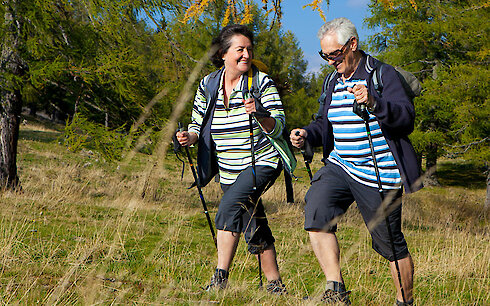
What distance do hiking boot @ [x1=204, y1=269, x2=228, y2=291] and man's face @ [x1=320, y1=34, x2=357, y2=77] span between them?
1641mm

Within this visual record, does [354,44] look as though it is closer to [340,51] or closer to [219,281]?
[340,51]

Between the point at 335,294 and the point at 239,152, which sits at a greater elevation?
the point at 239,152

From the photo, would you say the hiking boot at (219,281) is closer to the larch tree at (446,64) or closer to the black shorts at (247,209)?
the black shorts at (247,209)

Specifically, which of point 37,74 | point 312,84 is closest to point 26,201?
point 37,74

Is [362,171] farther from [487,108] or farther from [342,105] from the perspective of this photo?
[487,108]

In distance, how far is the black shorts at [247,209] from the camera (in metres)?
3.64

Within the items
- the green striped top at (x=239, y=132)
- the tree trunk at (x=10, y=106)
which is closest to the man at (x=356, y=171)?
the green striped top at (x=239, y=132)

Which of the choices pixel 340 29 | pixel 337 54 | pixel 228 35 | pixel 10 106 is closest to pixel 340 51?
pixel 337 54

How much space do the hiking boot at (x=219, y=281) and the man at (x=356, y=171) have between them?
69cm

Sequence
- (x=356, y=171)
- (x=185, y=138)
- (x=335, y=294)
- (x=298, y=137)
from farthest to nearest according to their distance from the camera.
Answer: (x=185, y=138) < (x=298, y=137) < (x=356, y=171) < (x=335, y=294)

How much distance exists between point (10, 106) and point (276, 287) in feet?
25.9

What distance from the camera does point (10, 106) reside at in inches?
379

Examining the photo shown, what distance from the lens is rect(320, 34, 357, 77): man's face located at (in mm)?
3271

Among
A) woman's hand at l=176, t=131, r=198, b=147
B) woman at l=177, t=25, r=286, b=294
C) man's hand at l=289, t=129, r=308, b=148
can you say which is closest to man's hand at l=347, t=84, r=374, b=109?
man's hand at l=289, t=129, r=308, b=148
